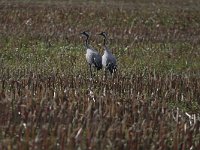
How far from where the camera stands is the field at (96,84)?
6129 millimetres

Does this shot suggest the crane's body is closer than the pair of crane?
No

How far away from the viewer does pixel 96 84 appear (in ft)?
34.2

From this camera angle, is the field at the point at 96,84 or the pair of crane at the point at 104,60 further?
the pair of crane at the point at 104,60

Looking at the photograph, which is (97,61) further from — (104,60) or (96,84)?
(96,84)

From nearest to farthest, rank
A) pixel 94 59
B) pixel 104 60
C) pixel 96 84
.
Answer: pixel 96 84 → pixel 104 60 → pixel 94 59

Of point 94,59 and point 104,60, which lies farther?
point 94,59

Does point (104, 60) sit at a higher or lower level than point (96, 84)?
higher

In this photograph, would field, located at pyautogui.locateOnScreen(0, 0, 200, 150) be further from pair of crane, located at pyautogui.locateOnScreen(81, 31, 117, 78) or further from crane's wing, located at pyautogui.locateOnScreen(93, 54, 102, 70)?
crane's wing, located at pyautogui.locateOnScreen(93, 54, 102, 70)

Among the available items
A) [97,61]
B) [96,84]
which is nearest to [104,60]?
[97,61]

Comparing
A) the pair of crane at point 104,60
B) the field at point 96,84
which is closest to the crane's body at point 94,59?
the pair of crane at point 104,60

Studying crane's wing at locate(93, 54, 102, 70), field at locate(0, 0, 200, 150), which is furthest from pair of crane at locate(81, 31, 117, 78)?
field at locate(0, 0, 200, 150)

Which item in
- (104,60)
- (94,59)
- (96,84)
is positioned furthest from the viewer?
(94,59)

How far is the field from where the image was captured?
6.13m

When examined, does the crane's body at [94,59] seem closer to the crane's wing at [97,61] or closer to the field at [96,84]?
the crane's wing at [97,61]
